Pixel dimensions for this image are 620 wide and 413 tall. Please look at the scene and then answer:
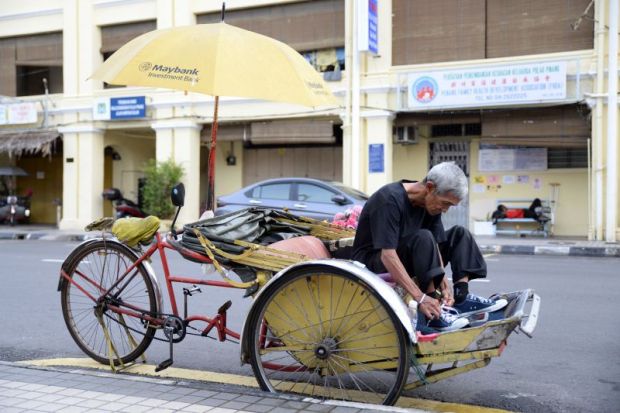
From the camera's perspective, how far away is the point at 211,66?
4512 mm

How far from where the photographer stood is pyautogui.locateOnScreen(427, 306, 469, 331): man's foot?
3.72m

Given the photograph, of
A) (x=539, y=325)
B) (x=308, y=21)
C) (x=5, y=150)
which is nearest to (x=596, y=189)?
(x=308, y=21)

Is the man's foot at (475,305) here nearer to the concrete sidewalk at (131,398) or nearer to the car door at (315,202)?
the concrete sidewalk at (131,398)

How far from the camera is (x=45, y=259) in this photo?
39.7 ft

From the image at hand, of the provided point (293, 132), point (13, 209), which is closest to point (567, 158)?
point (293, 132)

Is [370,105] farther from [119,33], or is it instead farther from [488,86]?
[119,33]

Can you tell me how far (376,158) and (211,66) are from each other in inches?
508

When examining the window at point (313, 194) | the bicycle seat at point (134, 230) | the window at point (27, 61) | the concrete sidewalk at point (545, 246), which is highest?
the window at point (27, 61)

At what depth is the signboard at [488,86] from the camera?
15.0 meters

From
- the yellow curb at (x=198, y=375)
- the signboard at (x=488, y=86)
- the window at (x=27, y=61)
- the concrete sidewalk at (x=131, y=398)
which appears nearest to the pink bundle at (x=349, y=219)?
the yellow curb at (x=198, y=375)

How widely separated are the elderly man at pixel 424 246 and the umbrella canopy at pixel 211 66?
4.12ft

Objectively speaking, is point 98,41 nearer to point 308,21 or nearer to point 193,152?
point 193,152

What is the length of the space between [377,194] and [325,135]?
14434 millimetres

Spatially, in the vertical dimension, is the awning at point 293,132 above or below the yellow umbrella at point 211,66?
above
